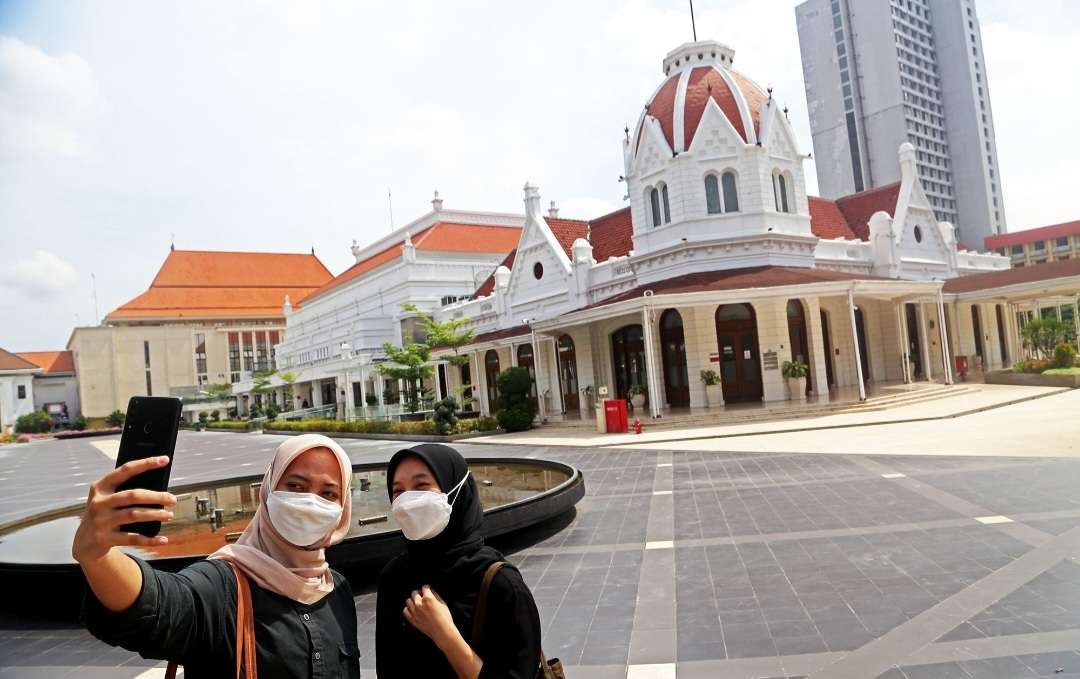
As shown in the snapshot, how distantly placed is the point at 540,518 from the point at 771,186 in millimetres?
19605

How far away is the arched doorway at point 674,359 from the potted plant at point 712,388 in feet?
3.67

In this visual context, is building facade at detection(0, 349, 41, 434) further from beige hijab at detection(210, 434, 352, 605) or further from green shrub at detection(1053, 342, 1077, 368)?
beige hijab at detection(210, 434, 352, 605)

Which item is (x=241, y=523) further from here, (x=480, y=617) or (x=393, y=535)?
(x=480, y=617)

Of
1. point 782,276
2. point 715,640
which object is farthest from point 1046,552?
point 782,276

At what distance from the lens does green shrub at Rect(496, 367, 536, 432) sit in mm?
23391

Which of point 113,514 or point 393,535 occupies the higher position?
point 113,514

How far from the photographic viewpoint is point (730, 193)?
23.9 m

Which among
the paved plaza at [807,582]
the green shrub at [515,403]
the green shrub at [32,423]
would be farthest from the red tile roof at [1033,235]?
the green shrub at [32,423]

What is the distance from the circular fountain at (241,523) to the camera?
6.32 meters

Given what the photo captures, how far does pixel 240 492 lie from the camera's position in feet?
40.7

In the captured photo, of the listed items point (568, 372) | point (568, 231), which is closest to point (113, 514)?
point (568, 372)

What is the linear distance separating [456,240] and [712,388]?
23852mm

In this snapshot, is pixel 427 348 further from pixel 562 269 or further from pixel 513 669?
pixel 513 669

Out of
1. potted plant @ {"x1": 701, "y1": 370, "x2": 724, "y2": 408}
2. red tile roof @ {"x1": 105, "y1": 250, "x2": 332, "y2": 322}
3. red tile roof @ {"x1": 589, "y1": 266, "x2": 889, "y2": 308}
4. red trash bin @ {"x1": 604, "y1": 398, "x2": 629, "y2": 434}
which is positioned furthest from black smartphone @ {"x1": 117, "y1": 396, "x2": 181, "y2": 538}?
red tile roof @ {"x1": 105, "y1": 250, "x2": 332, "y2": 322}
